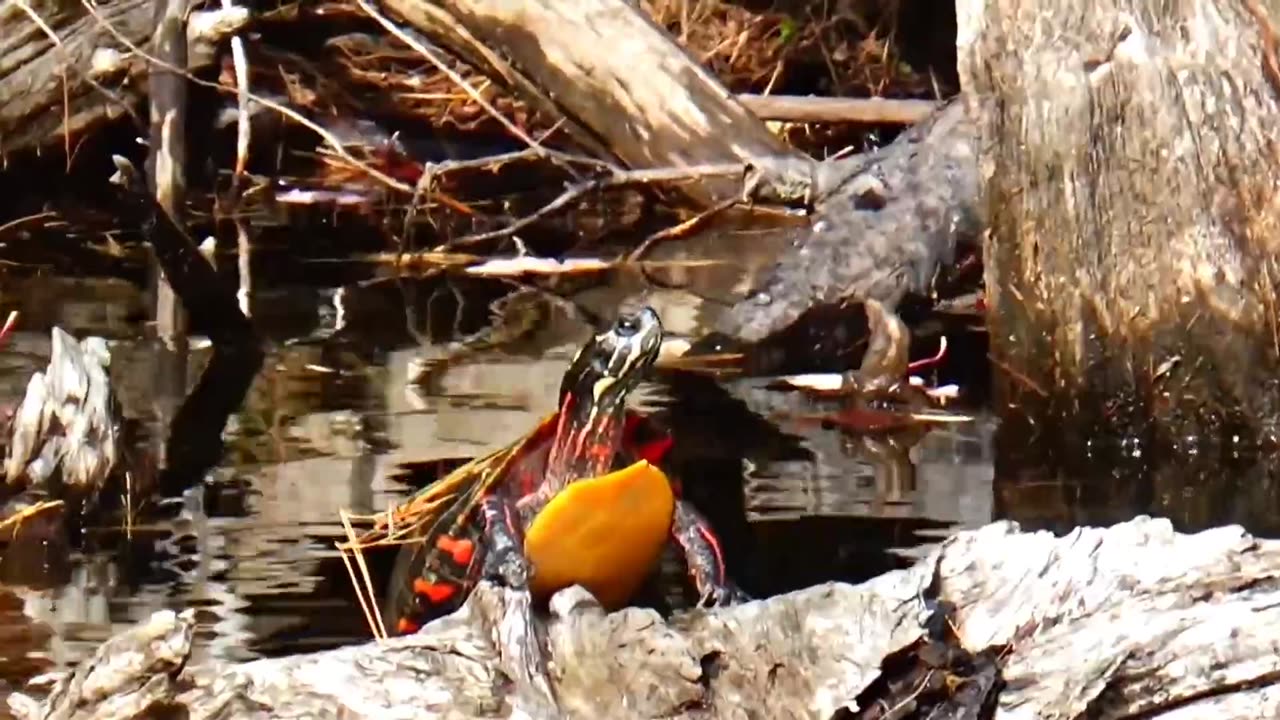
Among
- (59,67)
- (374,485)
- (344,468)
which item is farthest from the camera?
(59,67)

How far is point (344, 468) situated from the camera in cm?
352

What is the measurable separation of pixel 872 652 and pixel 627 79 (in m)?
3.85

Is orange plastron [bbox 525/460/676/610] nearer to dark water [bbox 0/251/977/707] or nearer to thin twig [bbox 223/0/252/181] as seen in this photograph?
dark water [bbox 0/251/977/707]

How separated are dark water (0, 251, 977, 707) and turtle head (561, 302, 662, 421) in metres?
0.42

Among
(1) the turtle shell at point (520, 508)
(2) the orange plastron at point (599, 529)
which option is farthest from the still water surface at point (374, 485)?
(2) the orange plastron at point (599, 529)

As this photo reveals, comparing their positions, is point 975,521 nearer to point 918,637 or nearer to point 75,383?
point 918,637

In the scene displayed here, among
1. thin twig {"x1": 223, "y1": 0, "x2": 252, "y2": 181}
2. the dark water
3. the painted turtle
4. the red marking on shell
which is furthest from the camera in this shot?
thin twig {"x1": 223, "y1": 0, "x2": 252, "y2": 181}

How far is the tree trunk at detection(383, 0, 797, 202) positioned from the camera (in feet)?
18.3

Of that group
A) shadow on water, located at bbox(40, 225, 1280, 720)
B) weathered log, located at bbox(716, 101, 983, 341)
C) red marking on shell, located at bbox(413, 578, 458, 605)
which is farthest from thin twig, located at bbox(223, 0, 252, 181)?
red marking on shell, located at bbox(413, 578, 458, 605)

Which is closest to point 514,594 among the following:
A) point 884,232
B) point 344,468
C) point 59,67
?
point 344,468

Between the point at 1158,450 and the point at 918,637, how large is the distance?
178 centimetres

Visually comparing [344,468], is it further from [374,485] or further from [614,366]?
[614,366]

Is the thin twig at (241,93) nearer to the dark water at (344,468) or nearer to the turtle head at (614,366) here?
the dark water at (344,468)

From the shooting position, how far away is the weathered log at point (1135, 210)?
3.40 meters
